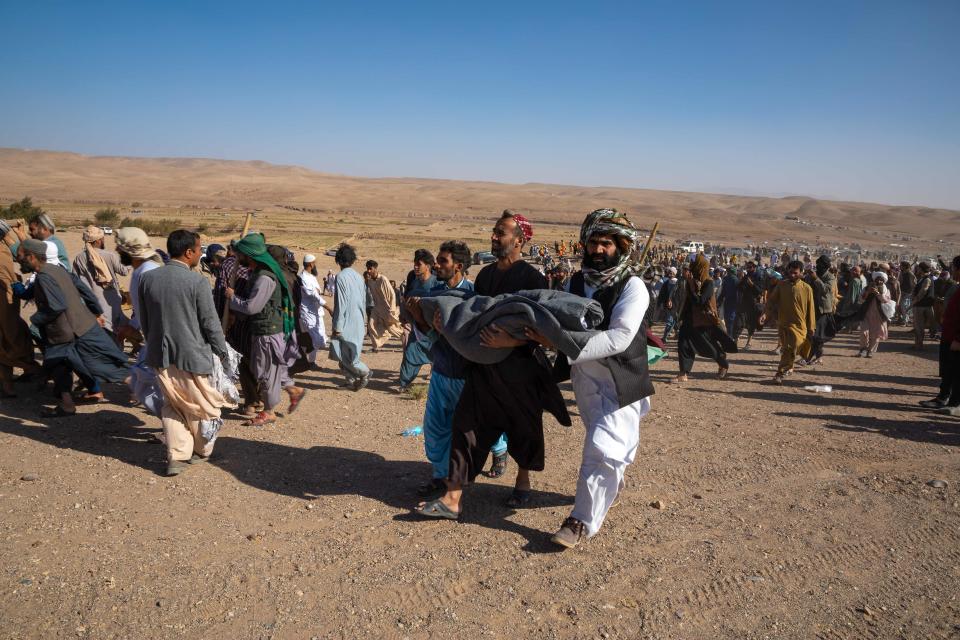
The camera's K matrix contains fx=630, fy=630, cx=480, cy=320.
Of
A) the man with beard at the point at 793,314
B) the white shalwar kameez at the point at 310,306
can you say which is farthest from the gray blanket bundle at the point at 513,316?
the man with beard at the point at 793,314

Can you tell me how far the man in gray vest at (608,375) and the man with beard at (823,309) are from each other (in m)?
8.23

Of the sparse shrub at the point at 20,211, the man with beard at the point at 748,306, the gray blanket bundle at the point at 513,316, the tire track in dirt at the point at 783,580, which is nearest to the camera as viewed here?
the tire track in dirt at the point at 783,580

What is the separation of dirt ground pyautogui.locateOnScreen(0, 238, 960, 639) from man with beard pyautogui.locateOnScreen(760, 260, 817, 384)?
8.61ft

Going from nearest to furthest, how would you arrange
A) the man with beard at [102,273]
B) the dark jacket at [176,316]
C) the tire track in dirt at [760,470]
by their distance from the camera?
the dark jacket at [176,316] < the tire track in dirt at [760,470] < the man with beard at [102,273]

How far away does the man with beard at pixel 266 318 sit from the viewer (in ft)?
18.1

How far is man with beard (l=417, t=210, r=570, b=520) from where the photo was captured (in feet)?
12.6

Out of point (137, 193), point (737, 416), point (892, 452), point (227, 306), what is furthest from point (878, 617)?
point (137, 193)

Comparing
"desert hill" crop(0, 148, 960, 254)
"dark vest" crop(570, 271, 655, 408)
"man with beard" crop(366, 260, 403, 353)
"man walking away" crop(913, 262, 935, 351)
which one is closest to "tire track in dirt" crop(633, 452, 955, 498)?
"dark vest" crop(570, 271, 655, 408)

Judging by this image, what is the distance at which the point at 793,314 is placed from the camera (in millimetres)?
8578

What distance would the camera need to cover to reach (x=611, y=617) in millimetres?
3109

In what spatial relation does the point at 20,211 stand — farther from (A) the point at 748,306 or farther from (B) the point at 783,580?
(B) the point at 783,580

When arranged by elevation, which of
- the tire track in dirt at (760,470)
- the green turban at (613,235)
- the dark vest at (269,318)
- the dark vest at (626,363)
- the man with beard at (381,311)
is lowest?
the tire track in dirt at (760,470)

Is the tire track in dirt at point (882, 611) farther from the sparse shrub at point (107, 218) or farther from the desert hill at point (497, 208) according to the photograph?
the desert hill at point (497, 208)

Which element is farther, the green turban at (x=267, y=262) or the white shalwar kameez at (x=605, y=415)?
the green turban at (x=267, y=262)
